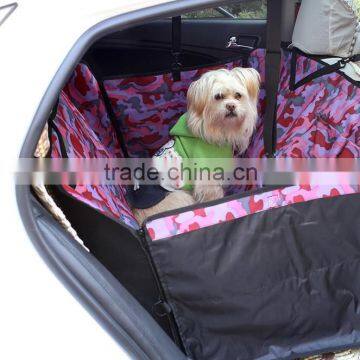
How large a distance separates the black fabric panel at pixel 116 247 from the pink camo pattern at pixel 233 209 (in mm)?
83

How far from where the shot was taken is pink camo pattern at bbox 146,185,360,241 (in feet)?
4.27

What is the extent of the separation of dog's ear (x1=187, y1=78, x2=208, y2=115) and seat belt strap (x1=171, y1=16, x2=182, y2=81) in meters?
0.16

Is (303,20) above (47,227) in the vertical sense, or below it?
above

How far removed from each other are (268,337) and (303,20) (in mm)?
1198

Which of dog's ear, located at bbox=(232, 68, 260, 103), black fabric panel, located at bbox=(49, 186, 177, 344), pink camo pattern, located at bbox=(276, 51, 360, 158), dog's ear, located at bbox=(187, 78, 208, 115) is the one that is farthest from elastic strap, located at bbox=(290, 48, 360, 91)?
black fabric panel, located at bbox=(49, 186, 177, 344)

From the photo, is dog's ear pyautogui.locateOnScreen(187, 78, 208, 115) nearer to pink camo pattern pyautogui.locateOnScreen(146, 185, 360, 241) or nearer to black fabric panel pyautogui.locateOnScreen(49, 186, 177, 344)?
pink camo pattern pyautogui.locateOnScreen(146, 185, 360, 241)

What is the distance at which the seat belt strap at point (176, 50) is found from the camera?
2.24 metres

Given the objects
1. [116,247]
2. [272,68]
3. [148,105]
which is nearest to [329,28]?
[272,68]

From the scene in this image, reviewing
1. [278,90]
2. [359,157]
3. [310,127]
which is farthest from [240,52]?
[359,157]

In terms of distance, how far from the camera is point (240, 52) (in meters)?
2.29

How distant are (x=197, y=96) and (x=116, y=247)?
38.5 inches

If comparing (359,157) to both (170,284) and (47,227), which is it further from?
(47,227)

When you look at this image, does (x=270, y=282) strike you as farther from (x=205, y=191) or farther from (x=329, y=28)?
(x=329, y=28)

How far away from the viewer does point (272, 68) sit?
1.96 metres
